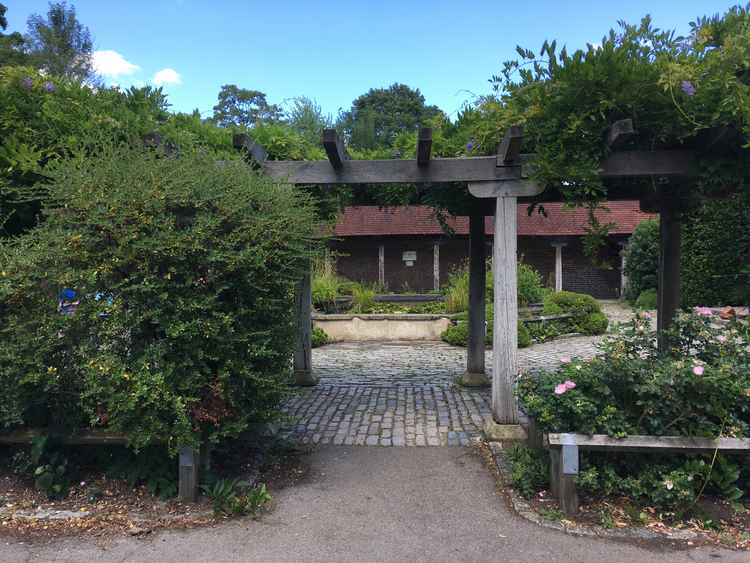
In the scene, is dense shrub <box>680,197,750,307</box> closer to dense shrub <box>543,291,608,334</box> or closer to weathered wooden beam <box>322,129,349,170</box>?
dense shrub <box>543,291,608,334</box>

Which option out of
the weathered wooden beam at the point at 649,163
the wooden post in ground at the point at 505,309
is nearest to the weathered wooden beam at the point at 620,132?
the weathered wooden beam at the point at 649,163

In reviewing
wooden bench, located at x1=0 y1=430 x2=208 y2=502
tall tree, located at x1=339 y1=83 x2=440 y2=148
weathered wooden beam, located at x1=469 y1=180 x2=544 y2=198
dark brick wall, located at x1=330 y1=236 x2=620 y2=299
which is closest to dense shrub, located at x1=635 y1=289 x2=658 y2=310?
dark brick wall, located at x1=330 y1=236 x2=620 y2=299

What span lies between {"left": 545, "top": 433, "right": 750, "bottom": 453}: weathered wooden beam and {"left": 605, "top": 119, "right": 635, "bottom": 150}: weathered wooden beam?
2171mm

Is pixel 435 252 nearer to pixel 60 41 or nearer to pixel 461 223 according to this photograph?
pixel 461 223

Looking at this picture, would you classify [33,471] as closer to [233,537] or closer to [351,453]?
[233,537]

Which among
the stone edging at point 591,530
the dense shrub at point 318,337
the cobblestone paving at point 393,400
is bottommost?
the stone edging at point 591,530

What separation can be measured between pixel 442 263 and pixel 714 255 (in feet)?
33.1

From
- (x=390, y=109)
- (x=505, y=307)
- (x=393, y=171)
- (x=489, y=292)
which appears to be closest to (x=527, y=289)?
(x=489, y=292)

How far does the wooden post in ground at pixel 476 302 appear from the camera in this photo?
705 centimetres

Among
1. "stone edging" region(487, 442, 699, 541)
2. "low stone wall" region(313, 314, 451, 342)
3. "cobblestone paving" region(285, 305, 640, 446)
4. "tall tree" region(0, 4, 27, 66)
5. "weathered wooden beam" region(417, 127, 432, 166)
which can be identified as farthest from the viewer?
"tall tree" region(0, 4, 27, 66)

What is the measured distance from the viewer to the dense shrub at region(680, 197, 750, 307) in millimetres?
11617

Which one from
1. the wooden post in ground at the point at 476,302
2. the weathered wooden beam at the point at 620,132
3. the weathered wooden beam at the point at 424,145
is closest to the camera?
the weathered wooden beam at the point at 620,132

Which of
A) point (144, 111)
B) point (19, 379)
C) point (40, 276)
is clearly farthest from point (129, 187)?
point (144, 111)

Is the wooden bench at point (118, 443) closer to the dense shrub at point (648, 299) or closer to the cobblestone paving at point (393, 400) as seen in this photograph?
the cobblestone paving at point (393, 400)
